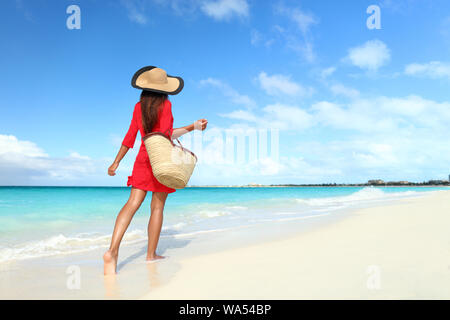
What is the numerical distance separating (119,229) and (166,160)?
79cm

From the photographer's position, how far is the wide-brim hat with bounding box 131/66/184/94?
298 centimetres

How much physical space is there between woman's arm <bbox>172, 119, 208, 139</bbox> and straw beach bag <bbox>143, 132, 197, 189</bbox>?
32 centimetres

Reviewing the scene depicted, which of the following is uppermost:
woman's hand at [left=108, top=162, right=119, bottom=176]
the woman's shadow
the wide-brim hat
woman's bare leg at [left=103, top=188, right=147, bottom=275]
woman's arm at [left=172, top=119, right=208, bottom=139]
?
the wide-brim hat

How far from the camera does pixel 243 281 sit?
2.41 metres

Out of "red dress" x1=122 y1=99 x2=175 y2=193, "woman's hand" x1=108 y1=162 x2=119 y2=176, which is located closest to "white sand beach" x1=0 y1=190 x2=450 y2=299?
"red dress" x1=122 y1=99 x2=175 y2=193

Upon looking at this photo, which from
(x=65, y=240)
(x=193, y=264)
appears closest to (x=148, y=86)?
(x=193, y=264)

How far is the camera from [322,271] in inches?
103

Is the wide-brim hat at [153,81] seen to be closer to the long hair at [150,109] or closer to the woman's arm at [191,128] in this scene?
the long hair at [150,109]

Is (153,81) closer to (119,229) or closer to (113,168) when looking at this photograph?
(113,168)

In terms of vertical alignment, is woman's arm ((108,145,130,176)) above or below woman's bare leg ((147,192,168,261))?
above

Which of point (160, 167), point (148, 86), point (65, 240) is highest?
point (148, 86)

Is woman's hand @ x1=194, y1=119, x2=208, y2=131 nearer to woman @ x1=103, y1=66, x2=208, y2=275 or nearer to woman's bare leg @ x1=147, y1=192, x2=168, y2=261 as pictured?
woman @ x1=103, y1=66, x2=208, y2=275
